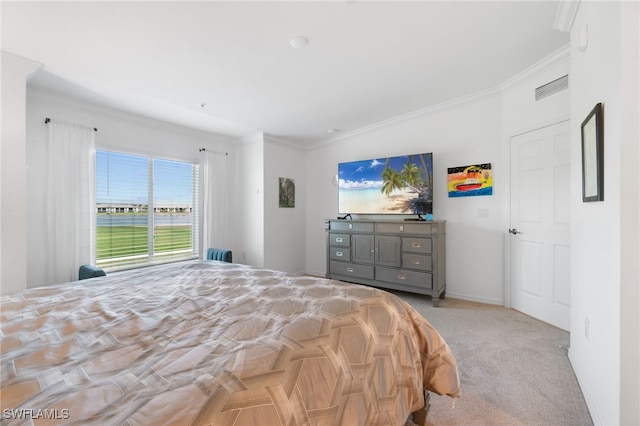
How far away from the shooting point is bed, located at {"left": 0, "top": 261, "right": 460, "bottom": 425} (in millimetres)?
711

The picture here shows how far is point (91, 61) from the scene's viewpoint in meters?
2.40

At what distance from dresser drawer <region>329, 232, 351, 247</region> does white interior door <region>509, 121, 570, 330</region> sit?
2092 mm

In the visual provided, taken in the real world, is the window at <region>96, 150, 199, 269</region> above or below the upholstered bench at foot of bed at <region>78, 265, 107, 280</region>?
above

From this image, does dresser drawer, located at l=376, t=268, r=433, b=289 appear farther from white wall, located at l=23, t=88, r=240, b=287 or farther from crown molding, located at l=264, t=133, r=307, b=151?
white wall, located at l=23, t=88, r=240, b=287

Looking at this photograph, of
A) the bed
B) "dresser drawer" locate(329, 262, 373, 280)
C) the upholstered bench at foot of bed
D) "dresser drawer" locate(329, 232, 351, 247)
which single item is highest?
"dresser drawer" locate(329, 232, 351, 247)

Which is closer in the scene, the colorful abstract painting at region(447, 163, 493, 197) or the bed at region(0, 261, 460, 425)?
the bed at region(0, 261, 460, 425)

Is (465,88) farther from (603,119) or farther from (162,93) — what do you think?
(162,93)

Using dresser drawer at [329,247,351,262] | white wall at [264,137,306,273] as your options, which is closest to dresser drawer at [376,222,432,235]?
dresser drawer at [329,247,351,262]

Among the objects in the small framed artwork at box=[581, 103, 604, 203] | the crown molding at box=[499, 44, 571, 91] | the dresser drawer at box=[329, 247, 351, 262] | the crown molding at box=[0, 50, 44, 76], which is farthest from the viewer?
the dresser drawer at box=[329, 247, 351, 262]

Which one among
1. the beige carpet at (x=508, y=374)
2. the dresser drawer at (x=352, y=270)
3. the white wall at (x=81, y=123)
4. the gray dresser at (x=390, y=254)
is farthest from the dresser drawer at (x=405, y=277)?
the white wall at (x=81, y=123)

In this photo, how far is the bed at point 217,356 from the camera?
71cm

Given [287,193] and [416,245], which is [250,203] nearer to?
[287,193]

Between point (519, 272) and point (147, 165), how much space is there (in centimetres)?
517

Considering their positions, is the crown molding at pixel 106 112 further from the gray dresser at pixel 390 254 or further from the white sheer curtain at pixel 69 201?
the gray dresser at pixel 390 254
